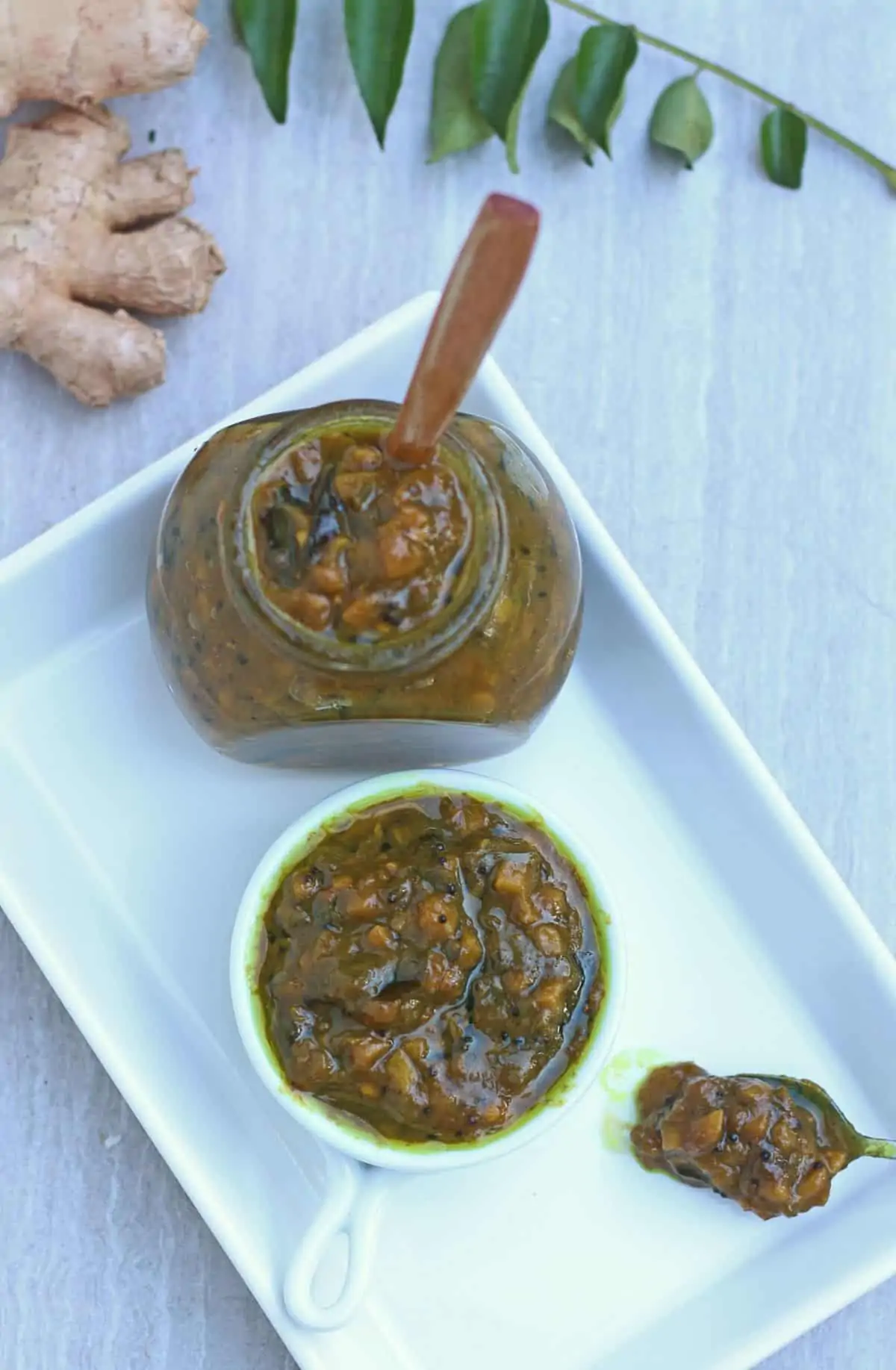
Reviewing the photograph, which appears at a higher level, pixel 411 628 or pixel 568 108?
pixel 568 108

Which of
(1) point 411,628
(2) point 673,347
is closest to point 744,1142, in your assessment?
(1) point 411,628

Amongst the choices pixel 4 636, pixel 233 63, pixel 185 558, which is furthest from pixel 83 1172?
pixel 233 63

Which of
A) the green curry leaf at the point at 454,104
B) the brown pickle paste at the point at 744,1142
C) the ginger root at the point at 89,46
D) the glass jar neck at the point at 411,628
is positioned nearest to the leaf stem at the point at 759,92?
the green curry leaf at the point at 454,104

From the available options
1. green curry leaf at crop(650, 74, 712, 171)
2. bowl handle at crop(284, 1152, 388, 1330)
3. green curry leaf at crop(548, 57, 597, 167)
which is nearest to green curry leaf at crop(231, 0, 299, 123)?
green curry leaf at crop(548, 57, 597, 167)

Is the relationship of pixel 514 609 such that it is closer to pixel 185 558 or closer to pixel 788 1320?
pixel 185 558

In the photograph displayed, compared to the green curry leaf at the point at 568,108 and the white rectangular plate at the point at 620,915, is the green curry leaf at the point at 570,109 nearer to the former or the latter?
the green curry leaf at the point at 568,108

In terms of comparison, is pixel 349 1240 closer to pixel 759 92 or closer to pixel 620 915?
pixel 620 915

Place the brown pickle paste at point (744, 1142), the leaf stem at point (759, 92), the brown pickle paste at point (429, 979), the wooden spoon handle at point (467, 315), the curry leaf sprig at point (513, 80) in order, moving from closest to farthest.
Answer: the wooden spoon handle at point (467, 315) < the brown pickle paste at point (429, 979) < the brown pickle paste at point (744, 1142) < the curry leaf sprig at point (513, 80) < the leaf stem at point (759, 92)
